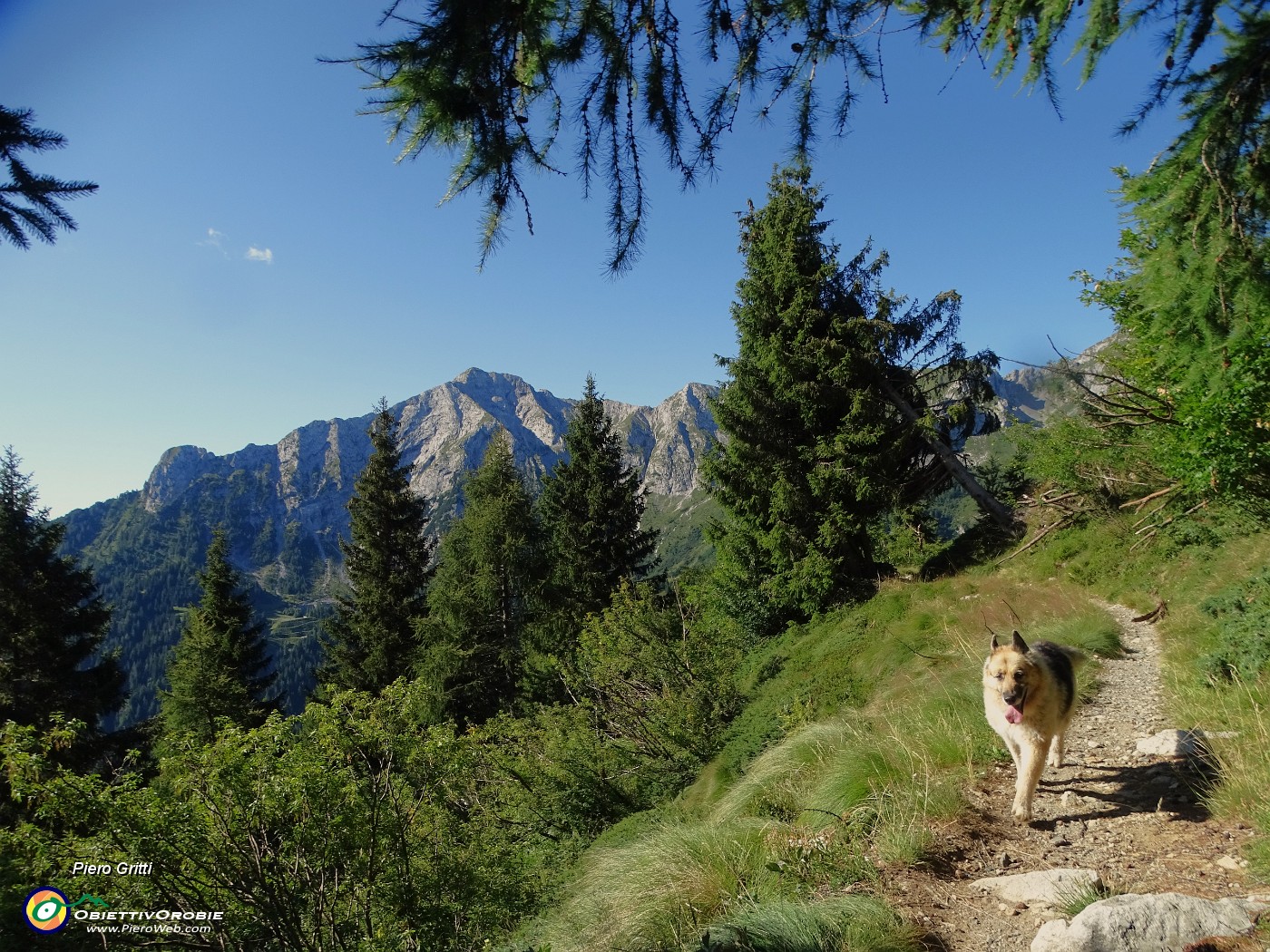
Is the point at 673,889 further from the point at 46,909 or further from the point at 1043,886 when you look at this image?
the point at 46,909

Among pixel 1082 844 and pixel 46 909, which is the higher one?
pixel 46 909

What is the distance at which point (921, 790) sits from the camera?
4371 millimetres


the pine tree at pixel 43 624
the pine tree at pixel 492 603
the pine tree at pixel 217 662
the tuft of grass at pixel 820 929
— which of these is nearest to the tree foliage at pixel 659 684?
the pine tree at pixel 492 603

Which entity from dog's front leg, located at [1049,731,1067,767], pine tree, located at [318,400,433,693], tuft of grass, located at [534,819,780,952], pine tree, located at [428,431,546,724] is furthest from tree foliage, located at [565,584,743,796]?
pine tree, located at [318,400,433,693]

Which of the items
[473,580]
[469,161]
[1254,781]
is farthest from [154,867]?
[473,580]

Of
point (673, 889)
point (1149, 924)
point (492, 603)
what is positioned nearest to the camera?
point (1149, 924)

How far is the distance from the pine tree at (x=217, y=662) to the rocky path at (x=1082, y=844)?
71.2 ft

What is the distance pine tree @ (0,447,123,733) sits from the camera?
54.7ft

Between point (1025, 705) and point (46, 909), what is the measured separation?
7348mm

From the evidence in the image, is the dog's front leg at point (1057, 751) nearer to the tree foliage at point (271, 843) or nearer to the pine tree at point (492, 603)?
the tree foliage at point (271, 843)

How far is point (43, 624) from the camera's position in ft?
57.4

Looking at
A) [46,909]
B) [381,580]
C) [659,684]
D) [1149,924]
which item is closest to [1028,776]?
[1149,924]

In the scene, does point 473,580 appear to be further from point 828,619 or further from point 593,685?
point 828,619

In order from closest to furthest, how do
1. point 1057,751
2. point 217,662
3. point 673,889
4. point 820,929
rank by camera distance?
1. point 820,929
2. point 673,889
3. point 1057,751
4. point 217,662
